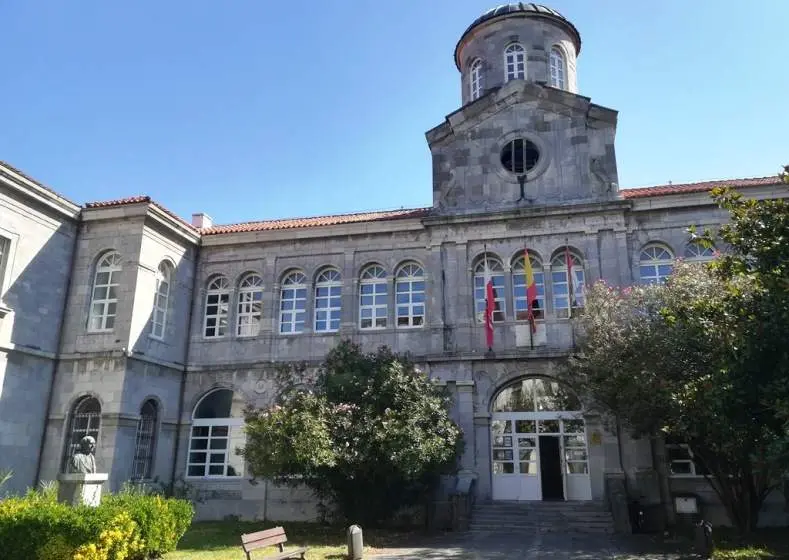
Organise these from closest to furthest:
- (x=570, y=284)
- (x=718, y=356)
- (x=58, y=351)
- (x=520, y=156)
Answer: (x=718, y=356) < (x=58, y=351) < (x=570, y=284) < (x=520, y=156)

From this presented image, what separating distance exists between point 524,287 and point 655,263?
3.55 m

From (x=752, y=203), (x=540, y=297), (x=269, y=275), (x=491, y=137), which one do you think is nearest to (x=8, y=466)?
(x=269, y=275)

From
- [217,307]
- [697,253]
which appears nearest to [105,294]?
[217,307]

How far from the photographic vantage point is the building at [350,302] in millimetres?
16891

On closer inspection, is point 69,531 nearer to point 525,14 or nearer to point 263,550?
point 263,550

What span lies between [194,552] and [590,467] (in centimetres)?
968

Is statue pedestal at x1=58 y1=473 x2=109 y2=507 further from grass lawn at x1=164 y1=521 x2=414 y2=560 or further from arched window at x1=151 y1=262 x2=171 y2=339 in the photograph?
arched window at x1=151 y1=262 x2=171 y2=339

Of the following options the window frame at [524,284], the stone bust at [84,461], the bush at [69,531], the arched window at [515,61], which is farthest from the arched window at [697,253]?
the stone bust at [84,461]

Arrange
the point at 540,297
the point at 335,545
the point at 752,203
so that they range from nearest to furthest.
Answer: the point at 752,203 → the point at 335,545 → the point at 540,297

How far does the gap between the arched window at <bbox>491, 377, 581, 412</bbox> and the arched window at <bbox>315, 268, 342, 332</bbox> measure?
17.0 ft

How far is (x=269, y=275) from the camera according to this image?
796 inches

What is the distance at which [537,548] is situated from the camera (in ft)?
42.5

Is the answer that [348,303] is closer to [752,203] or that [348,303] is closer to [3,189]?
[3,189]

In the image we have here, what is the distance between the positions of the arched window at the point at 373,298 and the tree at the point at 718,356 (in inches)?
222
